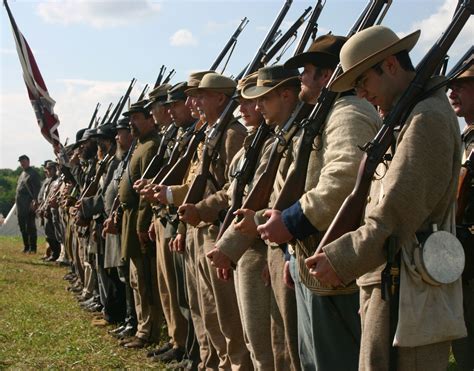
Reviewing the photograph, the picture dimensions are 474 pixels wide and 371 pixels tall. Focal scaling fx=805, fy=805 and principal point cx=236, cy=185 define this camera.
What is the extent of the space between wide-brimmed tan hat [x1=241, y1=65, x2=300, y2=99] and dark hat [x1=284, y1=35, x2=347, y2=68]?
0.52 m

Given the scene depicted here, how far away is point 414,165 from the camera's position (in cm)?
341

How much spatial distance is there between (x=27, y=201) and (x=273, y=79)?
1747 cm

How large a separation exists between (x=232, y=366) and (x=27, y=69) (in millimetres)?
9562

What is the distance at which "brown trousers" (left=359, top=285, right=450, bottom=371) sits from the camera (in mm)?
3471

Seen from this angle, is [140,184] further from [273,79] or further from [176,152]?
[273,79]

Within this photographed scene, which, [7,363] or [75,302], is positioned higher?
[75,302]

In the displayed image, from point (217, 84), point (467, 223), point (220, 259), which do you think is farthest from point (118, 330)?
point (467, 223)

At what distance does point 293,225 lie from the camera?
167 inches

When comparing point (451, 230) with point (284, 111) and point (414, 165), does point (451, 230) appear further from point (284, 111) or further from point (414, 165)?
point (284, 111)

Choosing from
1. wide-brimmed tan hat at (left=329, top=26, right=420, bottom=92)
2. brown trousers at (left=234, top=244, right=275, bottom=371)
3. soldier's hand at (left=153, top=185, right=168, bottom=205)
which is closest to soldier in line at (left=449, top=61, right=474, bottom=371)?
brown trousers at (left=234, top=244, right=275, bottom=371)

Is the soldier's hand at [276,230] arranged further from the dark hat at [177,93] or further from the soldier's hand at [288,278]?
the dark hat at [177,93]

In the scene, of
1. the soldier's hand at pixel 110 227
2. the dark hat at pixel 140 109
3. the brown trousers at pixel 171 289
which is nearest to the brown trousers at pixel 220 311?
the brown trousers at pixel 171 289

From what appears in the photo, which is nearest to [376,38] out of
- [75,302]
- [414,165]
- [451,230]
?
[414,165]

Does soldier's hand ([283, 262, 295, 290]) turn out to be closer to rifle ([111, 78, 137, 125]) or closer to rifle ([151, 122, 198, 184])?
rifle ([151, 122, 198, 184])
